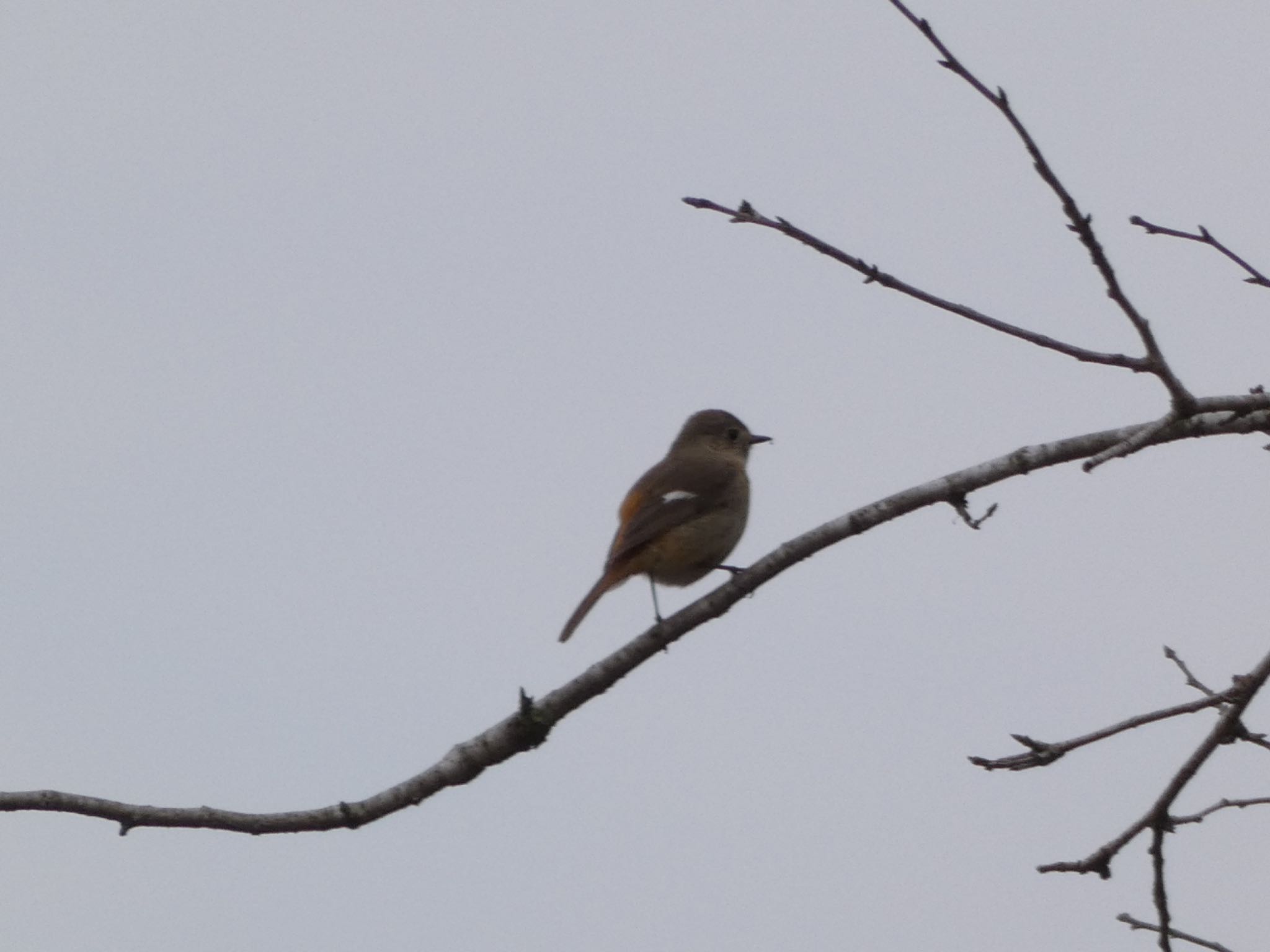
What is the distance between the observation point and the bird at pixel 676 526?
26.0 ft

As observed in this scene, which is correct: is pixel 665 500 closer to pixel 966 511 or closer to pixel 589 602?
pixel 589 602

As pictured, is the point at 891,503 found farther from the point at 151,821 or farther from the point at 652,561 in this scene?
the point at 652,561

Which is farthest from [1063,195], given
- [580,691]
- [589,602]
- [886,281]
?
[589,602]

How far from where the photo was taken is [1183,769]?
3.77m

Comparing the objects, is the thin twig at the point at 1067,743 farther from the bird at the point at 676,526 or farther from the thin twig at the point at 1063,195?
the bird at the point at 676,526

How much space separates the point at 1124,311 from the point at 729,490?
16.9ft

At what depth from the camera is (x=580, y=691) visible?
192 inches

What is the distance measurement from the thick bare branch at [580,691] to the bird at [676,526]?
2.26 meters

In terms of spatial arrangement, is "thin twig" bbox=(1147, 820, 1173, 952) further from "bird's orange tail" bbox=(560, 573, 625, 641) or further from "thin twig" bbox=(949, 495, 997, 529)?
"bird's orange tail" bbox=(560, 573, 625, 641)

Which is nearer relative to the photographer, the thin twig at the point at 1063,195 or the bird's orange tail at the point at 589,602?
the thin twig at the point at 1063,195

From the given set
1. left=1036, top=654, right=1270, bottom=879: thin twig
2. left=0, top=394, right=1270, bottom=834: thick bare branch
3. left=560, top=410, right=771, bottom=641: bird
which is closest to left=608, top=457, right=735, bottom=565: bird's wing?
left=560, top=410, right=771, bottom=641: bird

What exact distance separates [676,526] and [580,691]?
319 cm

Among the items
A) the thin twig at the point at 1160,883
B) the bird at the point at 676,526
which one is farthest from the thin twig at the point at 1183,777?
the bird at the point at 676,526

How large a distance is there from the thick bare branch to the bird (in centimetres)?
226
